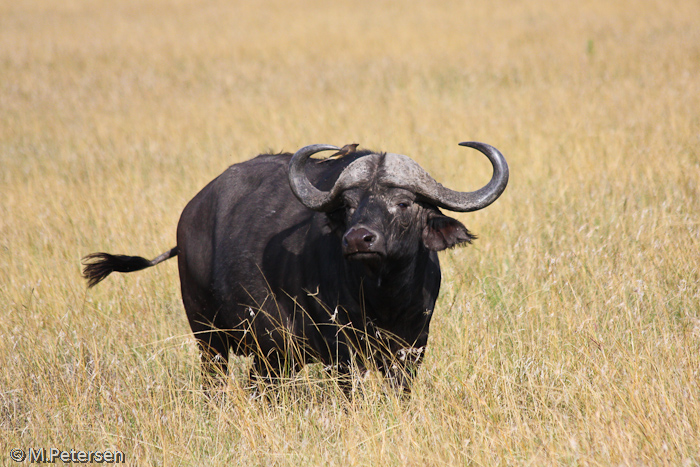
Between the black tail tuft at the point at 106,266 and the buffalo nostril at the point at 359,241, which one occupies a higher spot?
the buffalo nostril at the point at 359,241

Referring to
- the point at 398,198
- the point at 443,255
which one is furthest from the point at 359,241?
the point at 443,255

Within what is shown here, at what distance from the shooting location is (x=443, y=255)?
5.67 meters

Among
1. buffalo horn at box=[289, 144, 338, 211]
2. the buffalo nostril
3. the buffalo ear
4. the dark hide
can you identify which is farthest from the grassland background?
buffalo horn at box=[289, 144, 338, 211]

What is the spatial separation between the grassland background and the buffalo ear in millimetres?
630

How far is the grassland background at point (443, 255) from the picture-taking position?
319 centimetres

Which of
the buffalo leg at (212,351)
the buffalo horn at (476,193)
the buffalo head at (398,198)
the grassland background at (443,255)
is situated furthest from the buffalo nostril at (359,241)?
the buffalo leg at (212,351)

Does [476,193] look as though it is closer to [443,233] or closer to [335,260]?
[443,233]

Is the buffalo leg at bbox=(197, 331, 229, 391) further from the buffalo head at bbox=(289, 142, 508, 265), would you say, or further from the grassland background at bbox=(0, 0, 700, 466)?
the buffalo head at bbox=(289, 142, 508, 265)

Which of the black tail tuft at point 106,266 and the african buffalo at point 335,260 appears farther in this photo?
the black tail tuft at point 106,266

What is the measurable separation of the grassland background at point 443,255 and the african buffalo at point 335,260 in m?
0.28

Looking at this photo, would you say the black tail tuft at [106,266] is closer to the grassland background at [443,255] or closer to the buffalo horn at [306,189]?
the grassland background at [443,255]

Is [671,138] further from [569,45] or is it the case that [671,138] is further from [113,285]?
[569,45]

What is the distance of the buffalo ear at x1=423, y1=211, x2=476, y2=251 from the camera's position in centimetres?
363

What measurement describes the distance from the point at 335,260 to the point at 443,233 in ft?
2.08
